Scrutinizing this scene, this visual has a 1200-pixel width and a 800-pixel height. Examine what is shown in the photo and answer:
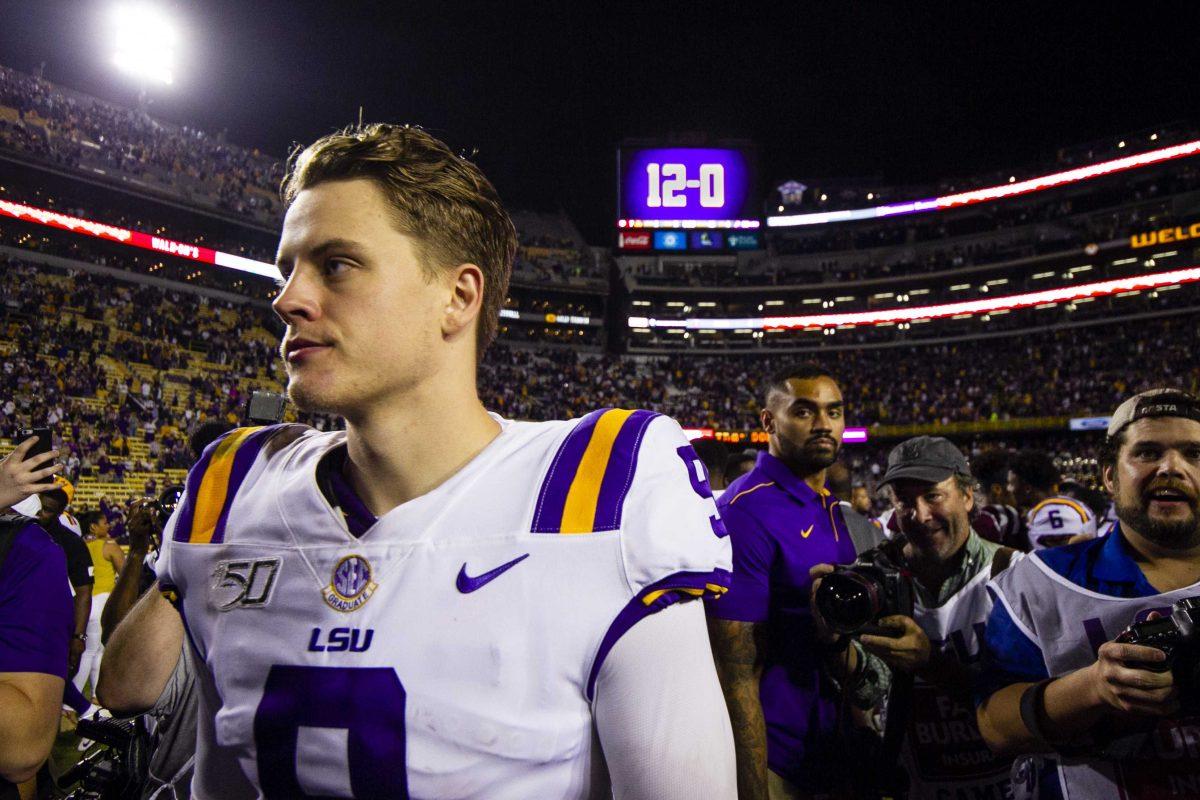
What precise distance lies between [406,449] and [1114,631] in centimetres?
202

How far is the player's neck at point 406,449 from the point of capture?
1.42 metres

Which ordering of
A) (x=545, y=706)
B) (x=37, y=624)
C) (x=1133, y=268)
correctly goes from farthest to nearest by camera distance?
(x=1133, y=268) → (x=37, y=624) → (x=545, y=706)

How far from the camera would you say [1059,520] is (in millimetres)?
4648

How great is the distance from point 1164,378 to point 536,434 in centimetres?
3696

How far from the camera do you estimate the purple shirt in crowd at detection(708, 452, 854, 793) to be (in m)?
2.96

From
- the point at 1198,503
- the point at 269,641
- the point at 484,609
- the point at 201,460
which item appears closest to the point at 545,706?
the point at 484,609

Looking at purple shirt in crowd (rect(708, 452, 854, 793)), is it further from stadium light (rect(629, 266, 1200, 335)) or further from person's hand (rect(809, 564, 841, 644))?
stadium light (rect(629, 266, 1200, 335))

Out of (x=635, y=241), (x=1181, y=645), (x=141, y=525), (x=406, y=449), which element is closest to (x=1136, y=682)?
(x=1181, y=645)

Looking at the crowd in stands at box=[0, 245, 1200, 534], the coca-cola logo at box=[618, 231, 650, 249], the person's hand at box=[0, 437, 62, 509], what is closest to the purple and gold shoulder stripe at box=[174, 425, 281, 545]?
the person's hand at box=[0, 437, 62, 509]

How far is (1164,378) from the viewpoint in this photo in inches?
1205

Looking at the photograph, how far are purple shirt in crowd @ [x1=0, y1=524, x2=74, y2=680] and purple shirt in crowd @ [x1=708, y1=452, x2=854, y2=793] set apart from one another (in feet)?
6.79

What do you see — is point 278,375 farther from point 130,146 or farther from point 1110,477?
point 1110,477

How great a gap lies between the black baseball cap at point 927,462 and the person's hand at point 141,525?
3275mm

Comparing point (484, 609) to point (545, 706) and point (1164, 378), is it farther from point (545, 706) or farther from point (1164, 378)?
point (1164, 378)
